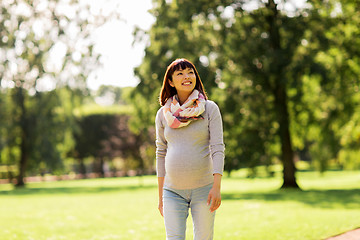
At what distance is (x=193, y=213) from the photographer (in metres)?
3.73

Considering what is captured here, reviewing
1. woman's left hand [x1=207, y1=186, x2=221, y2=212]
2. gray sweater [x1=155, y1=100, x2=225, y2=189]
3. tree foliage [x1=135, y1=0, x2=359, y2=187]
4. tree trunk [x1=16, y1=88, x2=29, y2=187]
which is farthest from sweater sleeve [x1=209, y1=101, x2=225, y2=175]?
tree trunk [x1=16, y1=88, x2=29, y2=187]

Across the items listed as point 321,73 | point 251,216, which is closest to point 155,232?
point 251,216

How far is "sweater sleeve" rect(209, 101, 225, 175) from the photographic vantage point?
3.64 metres

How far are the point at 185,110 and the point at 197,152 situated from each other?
0.34 m

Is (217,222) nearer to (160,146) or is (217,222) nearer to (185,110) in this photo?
(160,146)

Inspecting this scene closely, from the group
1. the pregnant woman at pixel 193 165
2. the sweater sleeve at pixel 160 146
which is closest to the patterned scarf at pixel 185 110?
the pregnant woman at pixel 193 165

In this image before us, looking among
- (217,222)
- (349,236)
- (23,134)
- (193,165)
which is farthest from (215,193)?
(23,134)

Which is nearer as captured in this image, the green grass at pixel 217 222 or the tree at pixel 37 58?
the green grass at pixel 217 222

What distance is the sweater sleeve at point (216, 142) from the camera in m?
3.64

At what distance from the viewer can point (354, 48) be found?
20.5 m

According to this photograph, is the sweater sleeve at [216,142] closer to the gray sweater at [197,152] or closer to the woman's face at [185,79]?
the gray sweater at [197,152]

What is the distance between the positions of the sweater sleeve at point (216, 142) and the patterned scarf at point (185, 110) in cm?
10

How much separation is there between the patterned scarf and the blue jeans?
20.9 inches

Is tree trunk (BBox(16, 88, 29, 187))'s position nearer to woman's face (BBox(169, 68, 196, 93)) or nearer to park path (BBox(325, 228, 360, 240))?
park path (BBox(325, 228, 360, 240))
